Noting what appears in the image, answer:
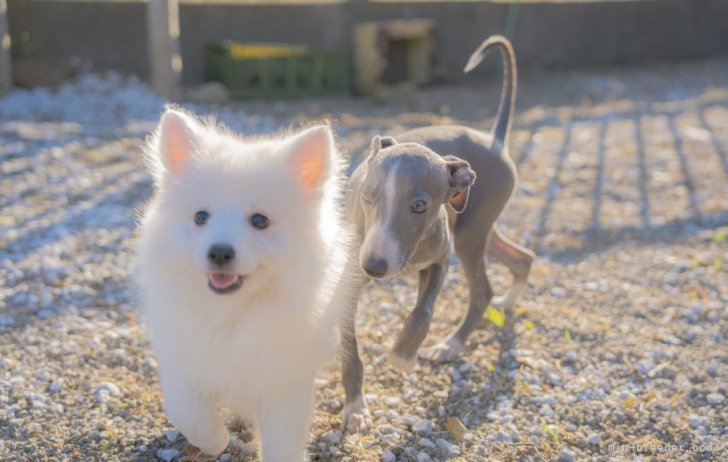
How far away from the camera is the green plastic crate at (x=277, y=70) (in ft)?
31.1

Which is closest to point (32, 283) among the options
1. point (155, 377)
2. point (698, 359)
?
point (155, 377)

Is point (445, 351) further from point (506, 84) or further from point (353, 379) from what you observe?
point (506, 84)

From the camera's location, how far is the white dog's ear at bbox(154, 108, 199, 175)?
2682 mm

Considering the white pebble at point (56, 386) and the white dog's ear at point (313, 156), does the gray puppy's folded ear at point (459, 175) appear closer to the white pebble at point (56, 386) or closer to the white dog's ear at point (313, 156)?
the white dog's ear at point (313, 156)

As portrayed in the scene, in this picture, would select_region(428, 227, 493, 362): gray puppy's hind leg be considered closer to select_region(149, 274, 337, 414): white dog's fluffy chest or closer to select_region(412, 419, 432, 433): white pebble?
select_region(412, 419, 432, 433): white pebble

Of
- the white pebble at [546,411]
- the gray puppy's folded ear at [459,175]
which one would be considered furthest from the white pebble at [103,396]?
the white pebble at [546,411]

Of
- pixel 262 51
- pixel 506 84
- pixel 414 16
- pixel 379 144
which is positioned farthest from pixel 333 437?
pixel 414 16

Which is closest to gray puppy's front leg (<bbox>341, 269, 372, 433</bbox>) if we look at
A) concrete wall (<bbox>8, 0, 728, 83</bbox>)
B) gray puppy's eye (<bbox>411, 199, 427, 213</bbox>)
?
gray puppy's eye (<bbox>411, 199, 427, 213</bbox>)

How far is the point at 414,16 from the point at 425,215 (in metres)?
8.31

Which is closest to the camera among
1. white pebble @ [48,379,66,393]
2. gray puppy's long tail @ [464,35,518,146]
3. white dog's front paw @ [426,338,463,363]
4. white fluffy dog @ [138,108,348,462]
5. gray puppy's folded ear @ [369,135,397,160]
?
white fluffy dog @ [138,108,348,462]

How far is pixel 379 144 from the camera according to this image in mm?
3299

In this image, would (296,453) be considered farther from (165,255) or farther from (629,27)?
(629,27)

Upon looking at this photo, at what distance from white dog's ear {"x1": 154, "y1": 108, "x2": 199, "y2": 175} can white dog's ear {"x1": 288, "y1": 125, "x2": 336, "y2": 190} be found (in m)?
0.35

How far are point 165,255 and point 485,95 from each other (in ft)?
27.0
